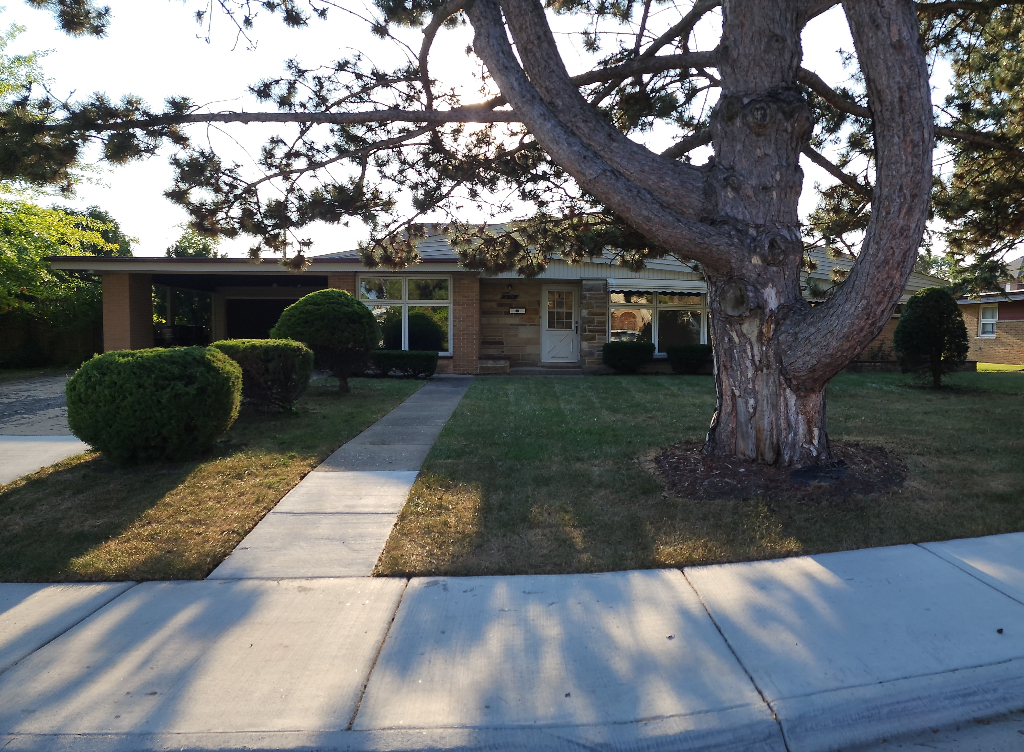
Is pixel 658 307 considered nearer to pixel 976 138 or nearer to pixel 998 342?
pixel 976 138

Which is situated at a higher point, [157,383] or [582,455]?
[157,383]

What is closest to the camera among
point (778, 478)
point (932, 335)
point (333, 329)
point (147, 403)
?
point (778, 478)

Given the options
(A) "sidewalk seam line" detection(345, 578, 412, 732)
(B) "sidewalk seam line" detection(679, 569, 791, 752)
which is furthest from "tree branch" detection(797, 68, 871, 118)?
(A) "sidewalk seam line" detection(345, 578, 412, 732)

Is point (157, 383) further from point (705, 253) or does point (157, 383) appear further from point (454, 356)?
point (454, 356)

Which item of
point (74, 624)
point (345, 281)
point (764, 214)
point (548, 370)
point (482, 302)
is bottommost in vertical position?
point (74, 624)

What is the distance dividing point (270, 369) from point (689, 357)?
11.0 m

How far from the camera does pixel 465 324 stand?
17312 millimetres

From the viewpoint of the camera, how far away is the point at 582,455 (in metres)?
7.27

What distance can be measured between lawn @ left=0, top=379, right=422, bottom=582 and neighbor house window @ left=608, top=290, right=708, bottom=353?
11273 mm

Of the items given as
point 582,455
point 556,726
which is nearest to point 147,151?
point 582,455

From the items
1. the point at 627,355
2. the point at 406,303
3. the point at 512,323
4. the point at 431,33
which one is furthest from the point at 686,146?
the point at 512,323

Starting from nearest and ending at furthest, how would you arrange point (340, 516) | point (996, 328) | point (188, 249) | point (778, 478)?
point (340, 516) → point (778, 478) → point (996, 328) → point (188, 249)

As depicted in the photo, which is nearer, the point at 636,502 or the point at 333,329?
the point at 636,502

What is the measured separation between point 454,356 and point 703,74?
10348 mm
